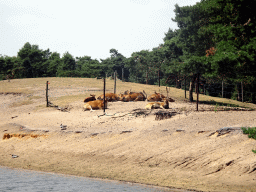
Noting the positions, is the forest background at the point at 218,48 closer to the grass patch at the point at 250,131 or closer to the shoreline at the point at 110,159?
the shoreline at the point at 110,159

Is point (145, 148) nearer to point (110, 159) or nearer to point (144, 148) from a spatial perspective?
point (144, 148)

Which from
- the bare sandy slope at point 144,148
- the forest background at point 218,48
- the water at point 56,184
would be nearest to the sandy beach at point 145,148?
the bare sandy slope at point 144,148

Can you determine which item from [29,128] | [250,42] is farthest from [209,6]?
[29,128]

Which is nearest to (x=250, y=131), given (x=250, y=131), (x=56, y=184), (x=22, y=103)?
(x=250, y=131)

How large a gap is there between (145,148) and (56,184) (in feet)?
15.0

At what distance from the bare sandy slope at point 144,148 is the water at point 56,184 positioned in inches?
23.3

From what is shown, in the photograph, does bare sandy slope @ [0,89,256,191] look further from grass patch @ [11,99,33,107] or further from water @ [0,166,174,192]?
grass patch @ [11,99,33,107]

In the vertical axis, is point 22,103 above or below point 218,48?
below

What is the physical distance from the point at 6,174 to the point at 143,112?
9.09m

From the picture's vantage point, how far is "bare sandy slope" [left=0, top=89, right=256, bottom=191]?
10.4m

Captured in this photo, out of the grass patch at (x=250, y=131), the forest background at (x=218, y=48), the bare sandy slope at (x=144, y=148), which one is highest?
the forest background at (x=218, y=48)

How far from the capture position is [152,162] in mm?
12227

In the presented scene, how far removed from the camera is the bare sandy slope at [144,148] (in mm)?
10406

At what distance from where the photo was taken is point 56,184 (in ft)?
33.4
